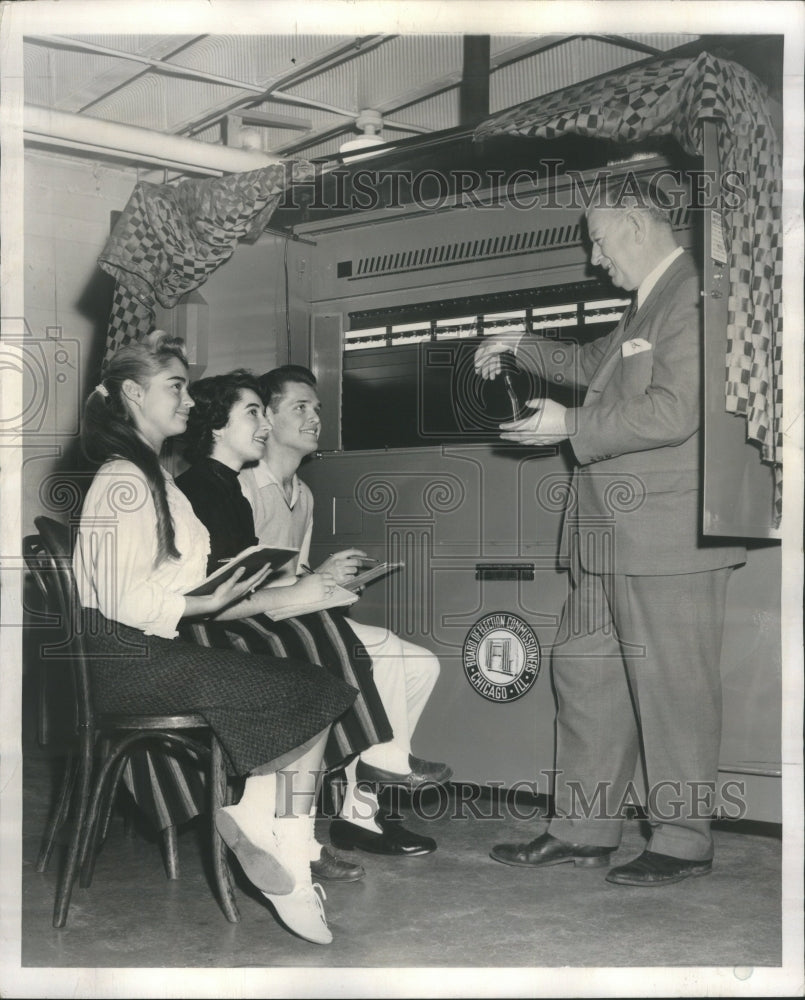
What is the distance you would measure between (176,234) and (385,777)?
83.8 inches

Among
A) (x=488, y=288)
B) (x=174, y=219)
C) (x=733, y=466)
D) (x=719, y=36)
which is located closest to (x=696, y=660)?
(x=733, y=466)

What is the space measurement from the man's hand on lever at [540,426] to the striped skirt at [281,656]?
90 centimetres

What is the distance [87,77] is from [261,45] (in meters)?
0.64

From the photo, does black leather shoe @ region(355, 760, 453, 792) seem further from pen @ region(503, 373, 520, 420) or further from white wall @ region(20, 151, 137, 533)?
white wall @ region(20, 151, 137, 533)

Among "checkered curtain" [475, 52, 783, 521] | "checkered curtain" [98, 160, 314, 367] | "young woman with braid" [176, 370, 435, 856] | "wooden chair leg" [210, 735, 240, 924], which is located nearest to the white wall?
"checkered curtain" [98, 160, 314, 367]

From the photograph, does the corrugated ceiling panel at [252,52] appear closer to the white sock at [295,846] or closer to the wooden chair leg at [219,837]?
the wooden chair leg at [219,837]

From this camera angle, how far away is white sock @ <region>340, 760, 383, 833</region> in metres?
3.71

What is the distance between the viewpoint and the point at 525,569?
395cm

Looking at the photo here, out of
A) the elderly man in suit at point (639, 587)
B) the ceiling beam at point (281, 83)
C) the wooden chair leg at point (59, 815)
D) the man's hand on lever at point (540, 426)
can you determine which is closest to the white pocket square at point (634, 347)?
the elderly man in suit at point (639, 587)

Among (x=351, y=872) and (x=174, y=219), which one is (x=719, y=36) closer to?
(x=174, y=219)

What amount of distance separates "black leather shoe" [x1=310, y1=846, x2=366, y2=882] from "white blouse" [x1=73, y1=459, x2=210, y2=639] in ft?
2.96

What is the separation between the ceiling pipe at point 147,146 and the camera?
3.99 metres

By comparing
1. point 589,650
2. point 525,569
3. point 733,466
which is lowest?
point 589,650

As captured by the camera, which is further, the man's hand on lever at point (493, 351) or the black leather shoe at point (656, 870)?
the man's hand on lever at point (493, 351)
